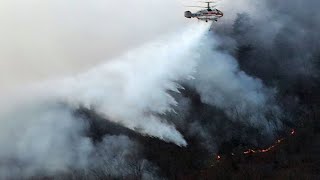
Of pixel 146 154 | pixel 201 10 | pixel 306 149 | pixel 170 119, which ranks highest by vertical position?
pixel 201 10

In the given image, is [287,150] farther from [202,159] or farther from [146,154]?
[146,154]

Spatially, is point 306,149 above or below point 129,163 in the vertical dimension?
below

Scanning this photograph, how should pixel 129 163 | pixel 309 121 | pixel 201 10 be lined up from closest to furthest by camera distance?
pixel 201 10, pixel 129 163, pixel 309 121

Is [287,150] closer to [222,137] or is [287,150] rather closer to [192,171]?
[222,137]

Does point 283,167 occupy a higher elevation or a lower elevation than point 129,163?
lower

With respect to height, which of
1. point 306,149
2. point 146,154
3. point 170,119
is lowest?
point 306,149

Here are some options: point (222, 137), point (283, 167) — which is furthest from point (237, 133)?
point (283, 167)

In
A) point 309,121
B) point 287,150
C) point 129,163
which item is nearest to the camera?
point 129,163

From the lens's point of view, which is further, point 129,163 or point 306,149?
point 306,149

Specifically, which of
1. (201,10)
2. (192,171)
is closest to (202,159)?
(192,171)
